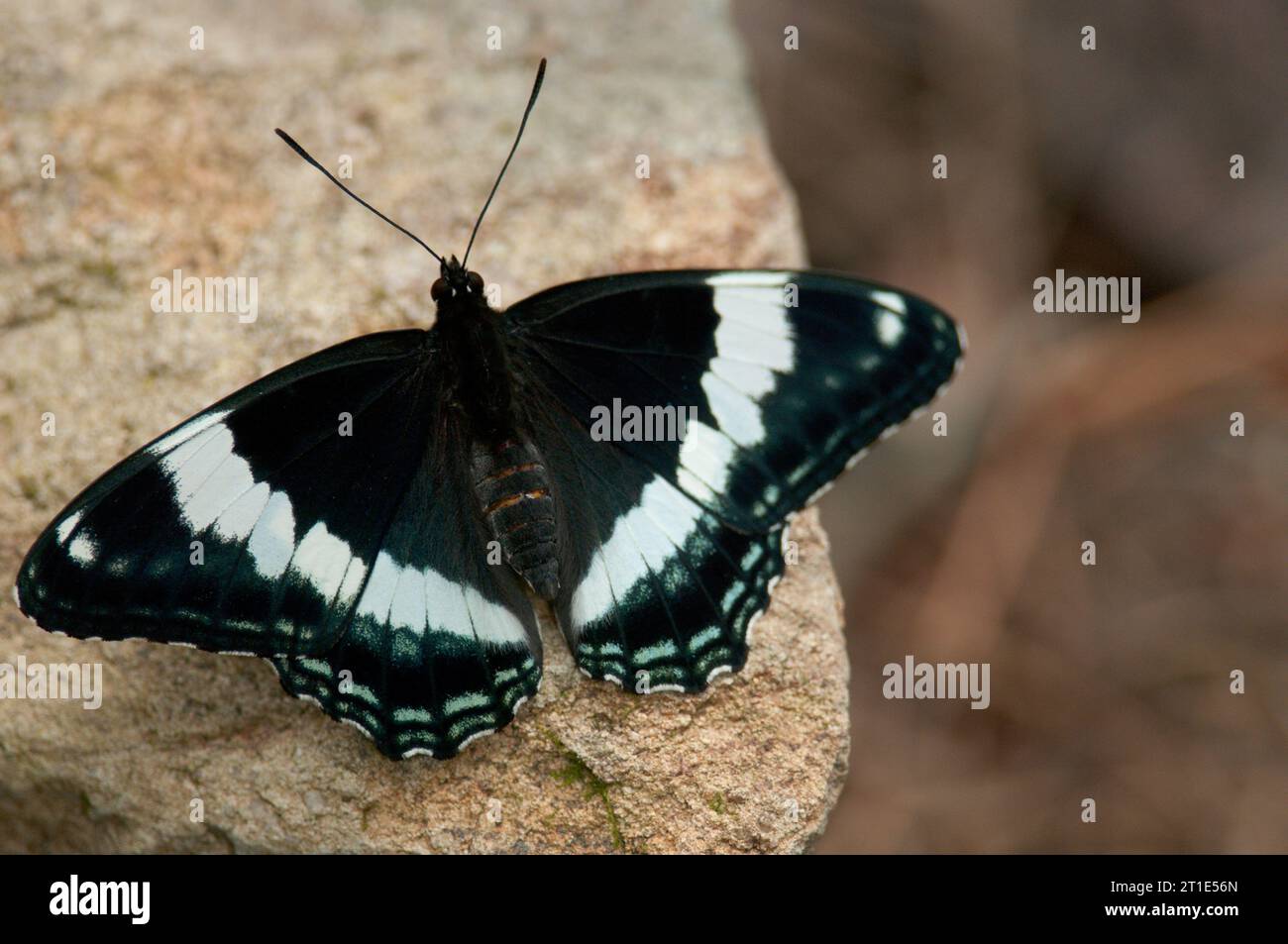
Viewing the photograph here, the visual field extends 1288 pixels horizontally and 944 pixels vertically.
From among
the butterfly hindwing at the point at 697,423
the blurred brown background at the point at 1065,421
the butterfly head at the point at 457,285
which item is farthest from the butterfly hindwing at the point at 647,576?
the blurred brown background at the point at 1065,421

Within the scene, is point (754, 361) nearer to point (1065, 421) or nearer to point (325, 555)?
point (325, 555)

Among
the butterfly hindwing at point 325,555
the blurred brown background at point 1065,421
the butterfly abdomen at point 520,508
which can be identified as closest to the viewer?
the butterfly hindwing at point 325,555

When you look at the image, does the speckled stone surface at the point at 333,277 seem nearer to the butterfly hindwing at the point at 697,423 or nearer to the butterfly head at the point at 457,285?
the butterfly hindwing at the point at 697,423

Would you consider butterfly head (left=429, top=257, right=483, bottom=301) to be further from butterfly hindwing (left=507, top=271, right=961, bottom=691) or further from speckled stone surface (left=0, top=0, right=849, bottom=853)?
speckled stone surface (left=0, top=0, right=849, bottom=853)

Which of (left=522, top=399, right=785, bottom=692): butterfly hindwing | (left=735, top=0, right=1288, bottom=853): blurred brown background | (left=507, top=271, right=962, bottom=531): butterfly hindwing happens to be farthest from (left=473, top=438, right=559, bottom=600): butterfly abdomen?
(left=735, top=0, right=1288, bottom=853): blurred brown background

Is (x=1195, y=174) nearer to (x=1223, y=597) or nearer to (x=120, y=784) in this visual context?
(x=1223, y=597)

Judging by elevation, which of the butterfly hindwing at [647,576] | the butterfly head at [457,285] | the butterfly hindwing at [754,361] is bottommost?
the butterfly hindwing at [647,576]
